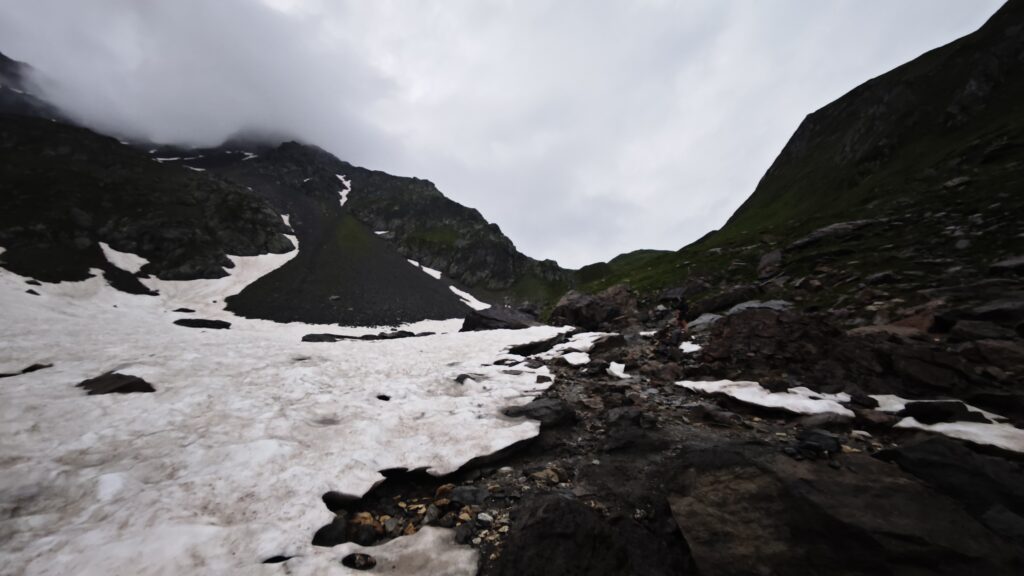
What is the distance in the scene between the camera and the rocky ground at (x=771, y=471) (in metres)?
4.71

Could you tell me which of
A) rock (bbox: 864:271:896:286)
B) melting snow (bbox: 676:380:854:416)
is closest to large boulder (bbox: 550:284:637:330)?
rock (bbox: 864:271:896:286)

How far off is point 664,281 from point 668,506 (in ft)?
140

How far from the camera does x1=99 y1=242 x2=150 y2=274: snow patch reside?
57344 millimetres

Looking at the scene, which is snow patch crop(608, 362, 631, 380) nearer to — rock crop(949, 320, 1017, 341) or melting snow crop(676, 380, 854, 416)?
melting snow crop(676, 380, 854, 416)

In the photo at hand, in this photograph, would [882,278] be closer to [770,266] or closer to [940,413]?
[770,266]

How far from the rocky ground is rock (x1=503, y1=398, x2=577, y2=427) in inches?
2.5

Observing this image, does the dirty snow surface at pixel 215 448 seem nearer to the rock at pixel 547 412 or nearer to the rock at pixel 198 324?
the rock at pixel 547 412

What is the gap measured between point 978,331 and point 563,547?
1512cm

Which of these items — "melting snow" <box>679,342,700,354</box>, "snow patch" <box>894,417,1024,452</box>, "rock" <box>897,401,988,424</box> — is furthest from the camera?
"melting snow" <box>679,342,700,354</box>

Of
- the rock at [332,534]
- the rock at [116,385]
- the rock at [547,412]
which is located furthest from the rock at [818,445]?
the rock at [116,385]

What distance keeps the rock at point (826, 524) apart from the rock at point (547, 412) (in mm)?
4132

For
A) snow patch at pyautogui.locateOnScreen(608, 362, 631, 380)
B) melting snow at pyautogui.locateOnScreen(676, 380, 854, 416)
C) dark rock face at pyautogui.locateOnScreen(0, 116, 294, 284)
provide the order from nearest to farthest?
melting snow at pyautogui.locateOnScreen(676, 380, 854, 416) < snow patch at pyautogui.locateOnScreen(608, 362, 631, 380) < dark rock face at pyautogui.locateOnScreen(0, 116, 294, 284)

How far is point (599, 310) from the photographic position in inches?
1396

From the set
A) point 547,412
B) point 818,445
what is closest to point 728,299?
point 818,445
